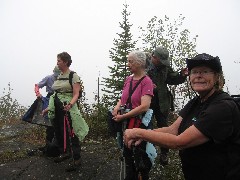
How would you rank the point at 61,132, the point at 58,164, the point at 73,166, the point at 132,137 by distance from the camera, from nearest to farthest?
1. the point at 132,137
2. the point at 73,166
3. the point at 61,132
4. the point at 58,164

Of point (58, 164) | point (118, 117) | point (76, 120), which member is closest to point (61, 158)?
point (58, 164)

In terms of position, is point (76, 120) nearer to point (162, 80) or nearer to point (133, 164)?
point (162, 80)

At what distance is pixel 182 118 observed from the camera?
2984 mm

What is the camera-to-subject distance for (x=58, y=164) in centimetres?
692

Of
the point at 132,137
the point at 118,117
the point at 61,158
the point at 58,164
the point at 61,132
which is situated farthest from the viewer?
the point at 61,158

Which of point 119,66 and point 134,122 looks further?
point 119,66

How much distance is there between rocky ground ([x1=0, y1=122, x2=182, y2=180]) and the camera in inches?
250

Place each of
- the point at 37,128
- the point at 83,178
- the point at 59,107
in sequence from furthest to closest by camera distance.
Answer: the point at 37,128 → the point at 59,107 → the point at 83,178

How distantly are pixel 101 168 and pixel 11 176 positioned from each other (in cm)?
184

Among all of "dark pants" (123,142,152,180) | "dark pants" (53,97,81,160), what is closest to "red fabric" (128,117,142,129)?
"dark pants" (123,142,152,180)

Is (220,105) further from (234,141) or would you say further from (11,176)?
(11,176)

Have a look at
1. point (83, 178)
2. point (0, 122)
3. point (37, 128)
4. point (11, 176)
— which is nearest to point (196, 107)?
point (83, 178)

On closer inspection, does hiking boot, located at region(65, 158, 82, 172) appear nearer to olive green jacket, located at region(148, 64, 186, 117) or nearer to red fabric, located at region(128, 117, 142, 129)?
olive green jacket, located at region(148, 64, 186, 117)

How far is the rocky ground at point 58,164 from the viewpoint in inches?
250
